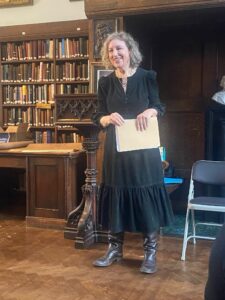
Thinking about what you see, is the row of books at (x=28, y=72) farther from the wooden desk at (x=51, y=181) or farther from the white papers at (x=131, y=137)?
the white papers at (x=131, y=137)

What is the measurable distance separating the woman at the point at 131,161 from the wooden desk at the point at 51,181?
1.15 m

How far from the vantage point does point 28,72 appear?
20.7 ft

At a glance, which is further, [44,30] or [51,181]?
[44,30]

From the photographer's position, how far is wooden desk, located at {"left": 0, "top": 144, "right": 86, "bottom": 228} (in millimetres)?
4090

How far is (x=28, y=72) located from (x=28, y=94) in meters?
0.32

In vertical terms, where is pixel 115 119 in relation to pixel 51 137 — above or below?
above

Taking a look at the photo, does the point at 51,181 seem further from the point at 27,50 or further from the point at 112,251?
the point at 27,50

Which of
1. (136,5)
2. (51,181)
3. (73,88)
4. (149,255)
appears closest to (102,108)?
(149,255)

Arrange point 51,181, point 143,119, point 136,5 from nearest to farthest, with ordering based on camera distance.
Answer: point 143,119, point 136,5, point 51,181

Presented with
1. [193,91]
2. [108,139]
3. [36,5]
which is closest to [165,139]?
[193,91]

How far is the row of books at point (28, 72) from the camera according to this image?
6.19 m

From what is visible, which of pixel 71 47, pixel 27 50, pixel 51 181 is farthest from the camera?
pixel 27 50

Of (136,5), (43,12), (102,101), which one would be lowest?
(102,101)

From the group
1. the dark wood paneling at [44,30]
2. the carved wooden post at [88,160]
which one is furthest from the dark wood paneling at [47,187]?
the dark wood paneling at [44,30]
